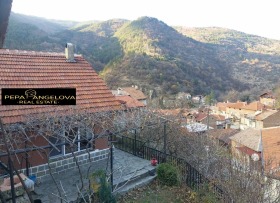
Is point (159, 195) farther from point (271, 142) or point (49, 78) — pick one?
point (271, 142)

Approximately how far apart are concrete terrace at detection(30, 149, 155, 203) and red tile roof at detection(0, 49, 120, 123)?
2.19m

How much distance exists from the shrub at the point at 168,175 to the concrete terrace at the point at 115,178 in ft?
1.49

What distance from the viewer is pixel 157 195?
336 inches

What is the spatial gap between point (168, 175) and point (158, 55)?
84.5 meters

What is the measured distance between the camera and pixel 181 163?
10055 millimetres

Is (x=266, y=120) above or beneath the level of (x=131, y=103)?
beneath

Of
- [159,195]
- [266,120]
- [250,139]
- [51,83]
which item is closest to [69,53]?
[51,83]

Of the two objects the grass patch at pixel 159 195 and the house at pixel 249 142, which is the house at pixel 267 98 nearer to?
the house at pixel 249 142

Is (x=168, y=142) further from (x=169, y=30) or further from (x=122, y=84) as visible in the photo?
(x=169, y=30)

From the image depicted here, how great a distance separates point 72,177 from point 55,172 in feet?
2.34

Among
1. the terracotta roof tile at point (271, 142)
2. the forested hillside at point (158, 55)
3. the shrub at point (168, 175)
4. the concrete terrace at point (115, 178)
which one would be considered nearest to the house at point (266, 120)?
the forested hillside at point (158, 55)

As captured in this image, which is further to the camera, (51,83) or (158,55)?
(158,55)

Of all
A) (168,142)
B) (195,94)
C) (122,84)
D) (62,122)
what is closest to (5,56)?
(62,122)

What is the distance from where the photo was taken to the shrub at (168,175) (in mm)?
9109
